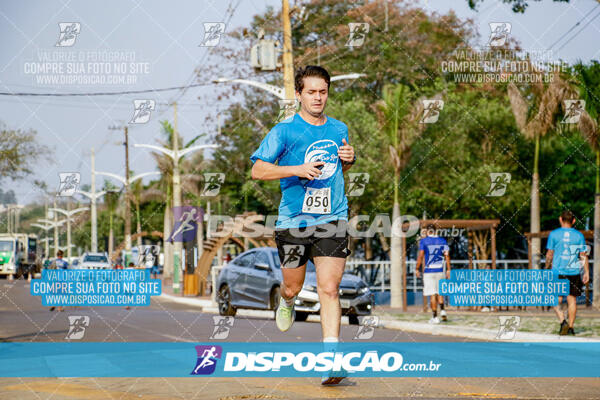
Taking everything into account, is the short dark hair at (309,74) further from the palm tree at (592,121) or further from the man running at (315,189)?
the palm tree at (592,121)

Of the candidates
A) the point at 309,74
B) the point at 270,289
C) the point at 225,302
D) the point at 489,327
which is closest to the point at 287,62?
the point at 225,302

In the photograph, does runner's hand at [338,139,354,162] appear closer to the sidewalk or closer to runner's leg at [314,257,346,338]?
runner's leg at [314,257,346,338]

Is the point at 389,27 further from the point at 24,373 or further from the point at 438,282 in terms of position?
the point at 24,373

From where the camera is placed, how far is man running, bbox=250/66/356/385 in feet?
21.2

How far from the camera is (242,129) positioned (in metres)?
42.2

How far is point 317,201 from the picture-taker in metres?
6.45

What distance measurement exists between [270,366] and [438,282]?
29.7 ft

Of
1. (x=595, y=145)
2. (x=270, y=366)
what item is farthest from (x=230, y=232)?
(x=270, y=366)

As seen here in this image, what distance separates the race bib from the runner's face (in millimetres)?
552

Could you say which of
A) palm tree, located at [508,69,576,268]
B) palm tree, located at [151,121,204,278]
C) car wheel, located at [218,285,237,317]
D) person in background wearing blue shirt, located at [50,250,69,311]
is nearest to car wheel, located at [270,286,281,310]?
car wheel, located at [218,285,237,317]

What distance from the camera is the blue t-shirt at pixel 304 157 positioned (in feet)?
21.2

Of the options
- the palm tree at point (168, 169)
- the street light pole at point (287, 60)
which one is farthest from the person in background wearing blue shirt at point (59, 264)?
the palm tree at point (168, 169)

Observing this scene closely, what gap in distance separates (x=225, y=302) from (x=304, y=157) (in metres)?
14.2

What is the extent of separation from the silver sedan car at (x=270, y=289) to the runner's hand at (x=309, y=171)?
11.5 metres
